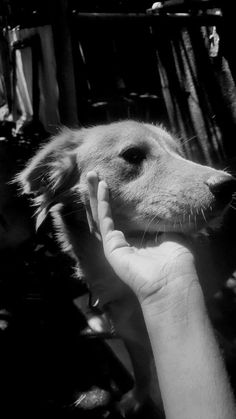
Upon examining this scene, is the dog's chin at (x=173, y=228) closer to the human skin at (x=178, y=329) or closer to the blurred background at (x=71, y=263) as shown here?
the human skin at (x=178, y=329)

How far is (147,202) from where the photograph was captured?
1.92 metres

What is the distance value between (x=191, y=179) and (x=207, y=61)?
2200 mm

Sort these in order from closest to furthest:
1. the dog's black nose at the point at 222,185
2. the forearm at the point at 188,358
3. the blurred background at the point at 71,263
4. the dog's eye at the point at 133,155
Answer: the forearm at the point at 188,358 < the dog's black nose at the point at 222,185 < the dog's eye at the point at 133,155 < the blurred background at the point at 71,263

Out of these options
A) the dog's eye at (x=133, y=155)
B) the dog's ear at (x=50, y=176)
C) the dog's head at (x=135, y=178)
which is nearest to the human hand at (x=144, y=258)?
the dog's head at (x=135, y=178)

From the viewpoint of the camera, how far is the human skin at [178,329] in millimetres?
1188

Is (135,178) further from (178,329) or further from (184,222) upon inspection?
(178,329)

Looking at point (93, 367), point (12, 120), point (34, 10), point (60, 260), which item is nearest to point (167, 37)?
point (60, 260)

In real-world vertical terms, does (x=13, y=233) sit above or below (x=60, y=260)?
above

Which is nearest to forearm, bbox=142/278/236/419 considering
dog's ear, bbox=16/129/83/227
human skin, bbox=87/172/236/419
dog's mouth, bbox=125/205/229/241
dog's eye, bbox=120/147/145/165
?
human skin, bbox=87/172/236/419

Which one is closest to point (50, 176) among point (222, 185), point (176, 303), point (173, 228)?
point (173, 228)

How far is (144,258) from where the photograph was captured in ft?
5.37

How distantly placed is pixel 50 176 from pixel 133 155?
0.58 meters

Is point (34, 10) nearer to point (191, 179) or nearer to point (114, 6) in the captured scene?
point (114, 6)

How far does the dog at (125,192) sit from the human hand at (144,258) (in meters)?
0.13
